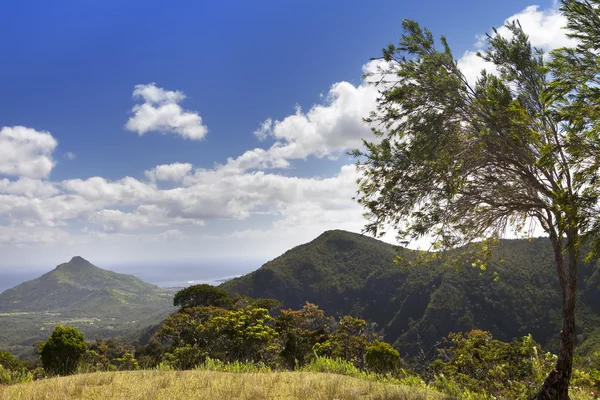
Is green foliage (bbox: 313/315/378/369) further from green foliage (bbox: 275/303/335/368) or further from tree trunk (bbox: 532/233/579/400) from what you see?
tree trunk (bbox: 532/233/579/400)

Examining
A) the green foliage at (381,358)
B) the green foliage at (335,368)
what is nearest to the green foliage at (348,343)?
the green foliage at (381,358)

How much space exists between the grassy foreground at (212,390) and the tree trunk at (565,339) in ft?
8.29

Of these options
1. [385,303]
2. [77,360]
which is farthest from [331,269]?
[77,360]

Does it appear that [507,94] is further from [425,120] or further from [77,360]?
[77,360]

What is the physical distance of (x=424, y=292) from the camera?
413 ft

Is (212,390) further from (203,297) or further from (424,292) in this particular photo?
(424,292)

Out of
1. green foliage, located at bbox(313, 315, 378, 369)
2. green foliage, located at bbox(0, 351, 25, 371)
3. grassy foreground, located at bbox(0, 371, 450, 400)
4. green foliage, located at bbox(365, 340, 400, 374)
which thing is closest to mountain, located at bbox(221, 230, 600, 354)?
green foliage, located at bbox(313, 315, 378, 369)

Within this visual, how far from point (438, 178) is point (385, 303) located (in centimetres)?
13335

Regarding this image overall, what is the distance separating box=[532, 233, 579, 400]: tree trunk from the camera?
8.05m

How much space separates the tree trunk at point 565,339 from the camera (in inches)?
317

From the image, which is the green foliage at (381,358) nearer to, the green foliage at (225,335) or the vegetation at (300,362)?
the vegetation at (300,362)

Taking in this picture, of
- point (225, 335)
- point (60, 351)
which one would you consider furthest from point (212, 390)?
point (225, 335)

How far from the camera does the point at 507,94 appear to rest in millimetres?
8688

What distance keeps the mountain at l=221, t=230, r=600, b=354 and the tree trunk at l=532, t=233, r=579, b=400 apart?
2770 inches
